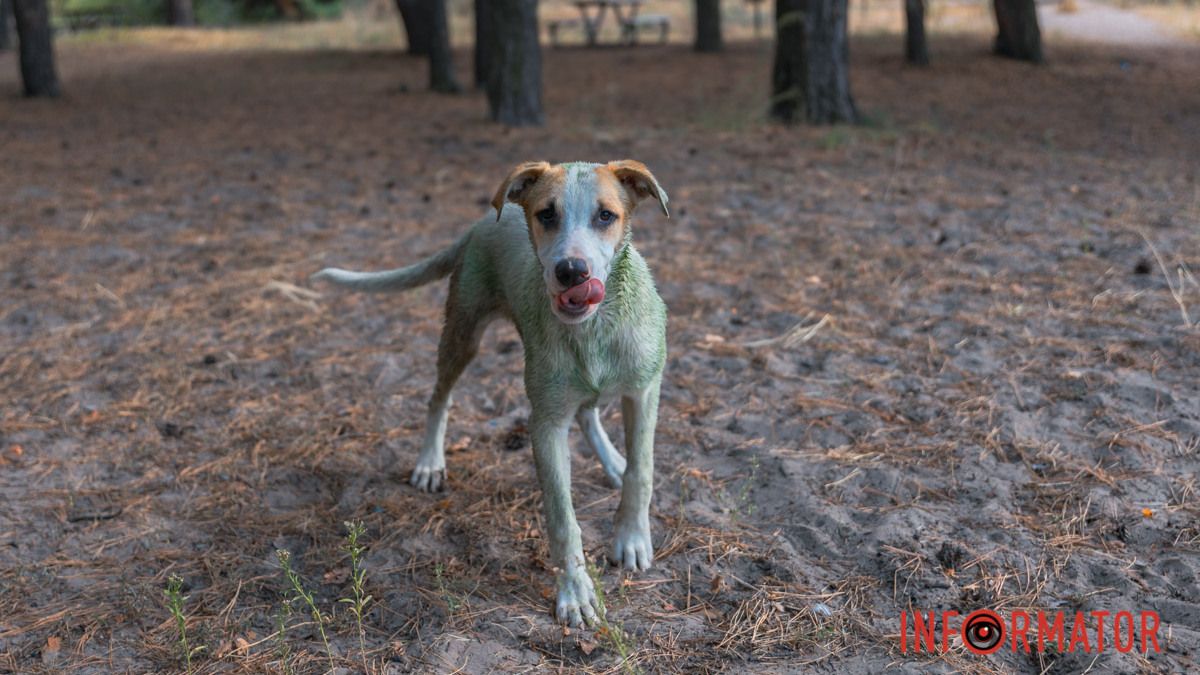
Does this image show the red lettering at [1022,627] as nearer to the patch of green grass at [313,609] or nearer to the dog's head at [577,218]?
the dog's head at [577,218]

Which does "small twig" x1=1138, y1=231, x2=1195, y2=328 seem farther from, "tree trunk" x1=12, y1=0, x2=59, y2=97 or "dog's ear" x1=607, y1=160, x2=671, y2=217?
"tree trunk" x1=12, y1=0, x2=59, y2=97

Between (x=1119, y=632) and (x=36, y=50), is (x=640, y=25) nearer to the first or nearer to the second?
(x=36, y=50)

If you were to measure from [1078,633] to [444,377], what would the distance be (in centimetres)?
218

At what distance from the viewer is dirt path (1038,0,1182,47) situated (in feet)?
57.2

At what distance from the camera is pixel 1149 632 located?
8.45 feet

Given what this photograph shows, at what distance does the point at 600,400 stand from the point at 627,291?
13.9 inches

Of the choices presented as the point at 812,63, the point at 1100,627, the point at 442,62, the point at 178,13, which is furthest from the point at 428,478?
the point at 178,13

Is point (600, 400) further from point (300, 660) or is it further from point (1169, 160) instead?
point (1169, 160)

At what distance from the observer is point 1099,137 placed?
903cm

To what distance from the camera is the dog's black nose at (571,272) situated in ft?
8.19

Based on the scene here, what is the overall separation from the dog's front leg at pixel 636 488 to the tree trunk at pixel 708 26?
578 inches

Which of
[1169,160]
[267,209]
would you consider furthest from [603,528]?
[1169,160]

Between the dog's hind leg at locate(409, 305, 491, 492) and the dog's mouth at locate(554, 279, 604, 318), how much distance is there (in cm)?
85

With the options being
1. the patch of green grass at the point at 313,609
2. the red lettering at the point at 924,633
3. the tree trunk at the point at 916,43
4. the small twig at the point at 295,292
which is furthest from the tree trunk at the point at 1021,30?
the patch of green grass at the point at 313,609
